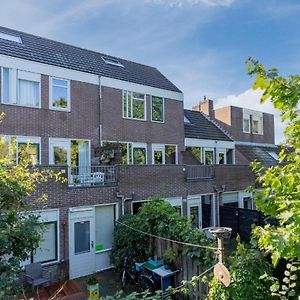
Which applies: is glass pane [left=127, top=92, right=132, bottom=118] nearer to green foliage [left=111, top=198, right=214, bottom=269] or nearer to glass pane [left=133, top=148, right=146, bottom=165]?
glass pane [left=133, top=148, right=146, bottom=165]

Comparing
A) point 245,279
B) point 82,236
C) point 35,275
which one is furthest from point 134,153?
point 245,279

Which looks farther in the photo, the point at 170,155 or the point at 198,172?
the point at 170,155

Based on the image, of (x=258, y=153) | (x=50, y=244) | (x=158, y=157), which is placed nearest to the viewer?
(x=50, y=244)

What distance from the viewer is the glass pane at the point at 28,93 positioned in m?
12.4

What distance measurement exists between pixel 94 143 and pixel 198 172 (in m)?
5.19

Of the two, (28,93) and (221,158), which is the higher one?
(28,93)

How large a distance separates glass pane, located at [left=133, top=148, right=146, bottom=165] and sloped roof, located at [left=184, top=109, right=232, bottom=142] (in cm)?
390

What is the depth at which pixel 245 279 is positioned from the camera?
595cm

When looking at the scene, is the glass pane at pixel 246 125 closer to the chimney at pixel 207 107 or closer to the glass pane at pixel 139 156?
the chimney at pixel 207 107

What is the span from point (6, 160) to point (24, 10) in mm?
5701

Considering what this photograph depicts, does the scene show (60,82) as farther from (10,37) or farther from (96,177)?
(96,177)

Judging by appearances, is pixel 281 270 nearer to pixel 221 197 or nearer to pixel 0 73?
pixel 221 197

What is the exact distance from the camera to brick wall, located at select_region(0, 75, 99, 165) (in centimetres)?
1219

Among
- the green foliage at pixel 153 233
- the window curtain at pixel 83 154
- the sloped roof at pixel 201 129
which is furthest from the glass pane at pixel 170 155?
the green foliage at pixel 153 233
